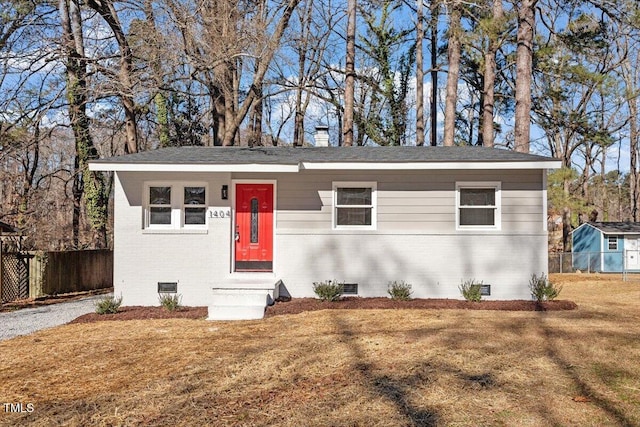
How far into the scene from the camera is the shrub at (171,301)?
940 centimetres

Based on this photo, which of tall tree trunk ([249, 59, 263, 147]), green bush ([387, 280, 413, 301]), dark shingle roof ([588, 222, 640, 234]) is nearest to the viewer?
green bush ([387, 280, 413, 301])

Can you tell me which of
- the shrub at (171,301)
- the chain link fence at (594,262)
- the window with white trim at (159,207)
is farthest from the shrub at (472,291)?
the chain link fence at (594,262)

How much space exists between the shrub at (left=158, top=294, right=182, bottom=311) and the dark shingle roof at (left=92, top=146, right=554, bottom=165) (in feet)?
9.14

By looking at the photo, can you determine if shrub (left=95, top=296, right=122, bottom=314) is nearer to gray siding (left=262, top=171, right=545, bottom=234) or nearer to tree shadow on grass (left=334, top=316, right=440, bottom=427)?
gray siding (left=262, top=171, right=545, bottom=234)

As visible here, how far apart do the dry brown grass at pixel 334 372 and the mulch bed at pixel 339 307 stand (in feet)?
1.91

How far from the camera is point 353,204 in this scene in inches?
409

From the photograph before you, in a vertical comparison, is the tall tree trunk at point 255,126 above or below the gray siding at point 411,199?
above

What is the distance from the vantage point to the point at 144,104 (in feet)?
54.4

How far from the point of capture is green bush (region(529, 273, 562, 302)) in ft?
32.0

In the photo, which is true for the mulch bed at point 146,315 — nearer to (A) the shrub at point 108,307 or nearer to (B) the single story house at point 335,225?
(A) the shrub at point 108,307

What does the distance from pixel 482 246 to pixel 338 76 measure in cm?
1645

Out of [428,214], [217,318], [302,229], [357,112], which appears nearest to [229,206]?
[302,229]

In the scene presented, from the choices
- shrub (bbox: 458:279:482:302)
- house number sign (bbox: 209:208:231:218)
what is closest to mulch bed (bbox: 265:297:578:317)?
shrub (bbox: 458:279:482:302)

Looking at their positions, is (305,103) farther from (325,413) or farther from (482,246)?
(325,413)
